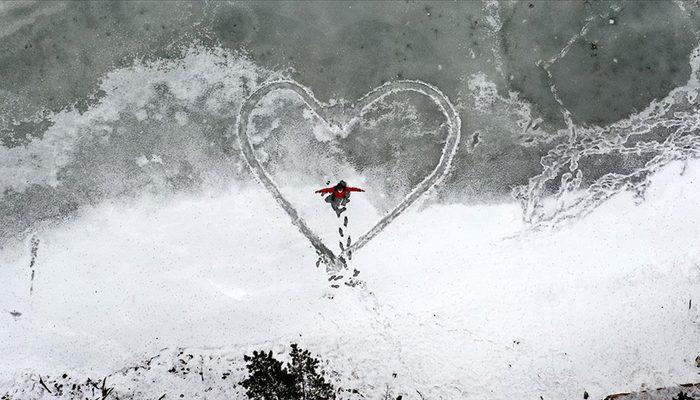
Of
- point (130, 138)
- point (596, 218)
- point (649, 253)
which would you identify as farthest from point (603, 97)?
point (130, 138)

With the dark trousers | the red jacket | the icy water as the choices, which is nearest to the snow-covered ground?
the icy water

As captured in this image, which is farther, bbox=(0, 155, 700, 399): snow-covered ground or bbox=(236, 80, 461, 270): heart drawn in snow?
bbox=(236, 80, 461, 270): heart drawn in snow

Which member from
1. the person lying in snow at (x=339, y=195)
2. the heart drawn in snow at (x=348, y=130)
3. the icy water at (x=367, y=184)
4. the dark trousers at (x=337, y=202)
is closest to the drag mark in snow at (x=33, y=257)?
the icy water at (x=367, y=184)

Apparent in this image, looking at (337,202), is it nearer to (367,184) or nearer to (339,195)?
(339,195)

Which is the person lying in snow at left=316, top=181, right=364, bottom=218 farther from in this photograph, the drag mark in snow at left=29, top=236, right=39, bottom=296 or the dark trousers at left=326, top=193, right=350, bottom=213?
the drag mark in snow at left=29, top=236, right=39, bottom=296

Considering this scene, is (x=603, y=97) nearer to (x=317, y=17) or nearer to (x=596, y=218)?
(x=596, y=218)
